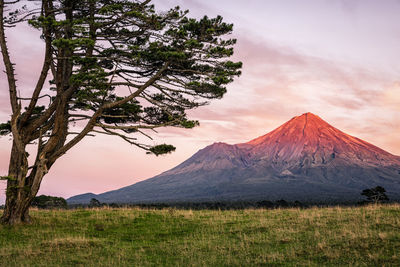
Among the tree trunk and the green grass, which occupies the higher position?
the tree trunk

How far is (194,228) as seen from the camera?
19438 mm

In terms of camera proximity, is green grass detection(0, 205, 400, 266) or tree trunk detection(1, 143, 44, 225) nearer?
green grass detection(0, 205, 400, 266)

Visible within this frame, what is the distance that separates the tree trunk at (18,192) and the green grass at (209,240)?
87 cm

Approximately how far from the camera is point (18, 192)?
63.7 feet

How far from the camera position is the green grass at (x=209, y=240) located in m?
12.7

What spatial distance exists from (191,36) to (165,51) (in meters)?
1.52

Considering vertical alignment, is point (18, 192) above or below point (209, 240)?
above

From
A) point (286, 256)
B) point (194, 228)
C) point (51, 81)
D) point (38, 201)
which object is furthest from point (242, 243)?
point (38, 201)

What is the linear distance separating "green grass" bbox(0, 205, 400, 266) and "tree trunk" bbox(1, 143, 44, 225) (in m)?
0.87

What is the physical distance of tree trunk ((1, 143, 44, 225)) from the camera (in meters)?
19.4

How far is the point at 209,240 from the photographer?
53.0ft

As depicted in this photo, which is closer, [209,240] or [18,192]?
[209,240]

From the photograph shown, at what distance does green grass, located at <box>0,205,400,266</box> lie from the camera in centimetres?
1269

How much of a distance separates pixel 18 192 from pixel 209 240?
988 centimetres
